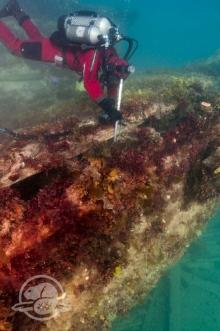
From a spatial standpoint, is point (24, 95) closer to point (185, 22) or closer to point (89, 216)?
point (89, 216)

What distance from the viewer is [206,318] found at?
850 cm

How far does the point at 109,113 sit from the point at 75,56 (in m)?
3.27

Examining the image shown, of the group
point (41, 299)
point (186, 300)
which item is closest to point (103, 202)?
point (41, 299)

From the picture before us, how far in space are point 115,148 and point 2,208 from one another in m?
2.95

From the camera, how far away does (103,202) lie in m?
6.32

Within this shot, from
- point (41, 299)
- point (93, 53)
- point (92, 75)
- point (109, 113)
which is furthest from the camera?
point (93, 53)

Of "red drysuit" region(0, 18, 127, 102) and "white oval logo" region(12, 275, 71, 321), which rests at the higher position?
"red drysuit" region(0, 18, 127, 102)

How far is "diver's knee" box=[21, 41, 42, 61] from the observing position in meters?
11.6

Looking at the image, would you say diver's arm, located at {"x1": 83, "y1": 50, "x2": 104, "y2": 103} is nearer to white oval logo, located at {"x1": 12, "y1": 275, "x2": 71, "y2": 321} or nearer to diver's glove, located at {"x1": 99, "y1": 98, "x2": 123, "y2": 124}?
diver's glove, located at {"x1": 99, "y1": 98, "x2": 123, "y2": 124}

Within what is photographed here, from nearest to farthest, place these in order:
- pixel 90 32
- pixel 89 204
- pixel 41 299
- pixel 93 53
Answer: pixel 41 299
pixel 89 204
pixel 90 32
pixel 93 53

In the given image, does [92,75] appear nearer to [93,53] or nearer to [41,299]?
[93,53]

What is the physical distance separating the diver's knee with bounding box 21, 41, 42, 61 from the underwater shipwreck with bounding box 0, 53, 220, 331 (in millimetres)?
3110

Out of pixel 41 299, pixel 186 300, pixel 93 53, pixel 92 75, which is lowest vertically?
pixel 186 300

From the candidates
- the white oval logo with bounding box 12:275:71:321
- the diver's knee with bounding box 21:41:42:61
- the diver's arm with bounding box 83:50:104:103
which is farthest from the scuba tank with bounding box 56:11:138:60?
the white oval logo with bounding box 12:275:71:321
